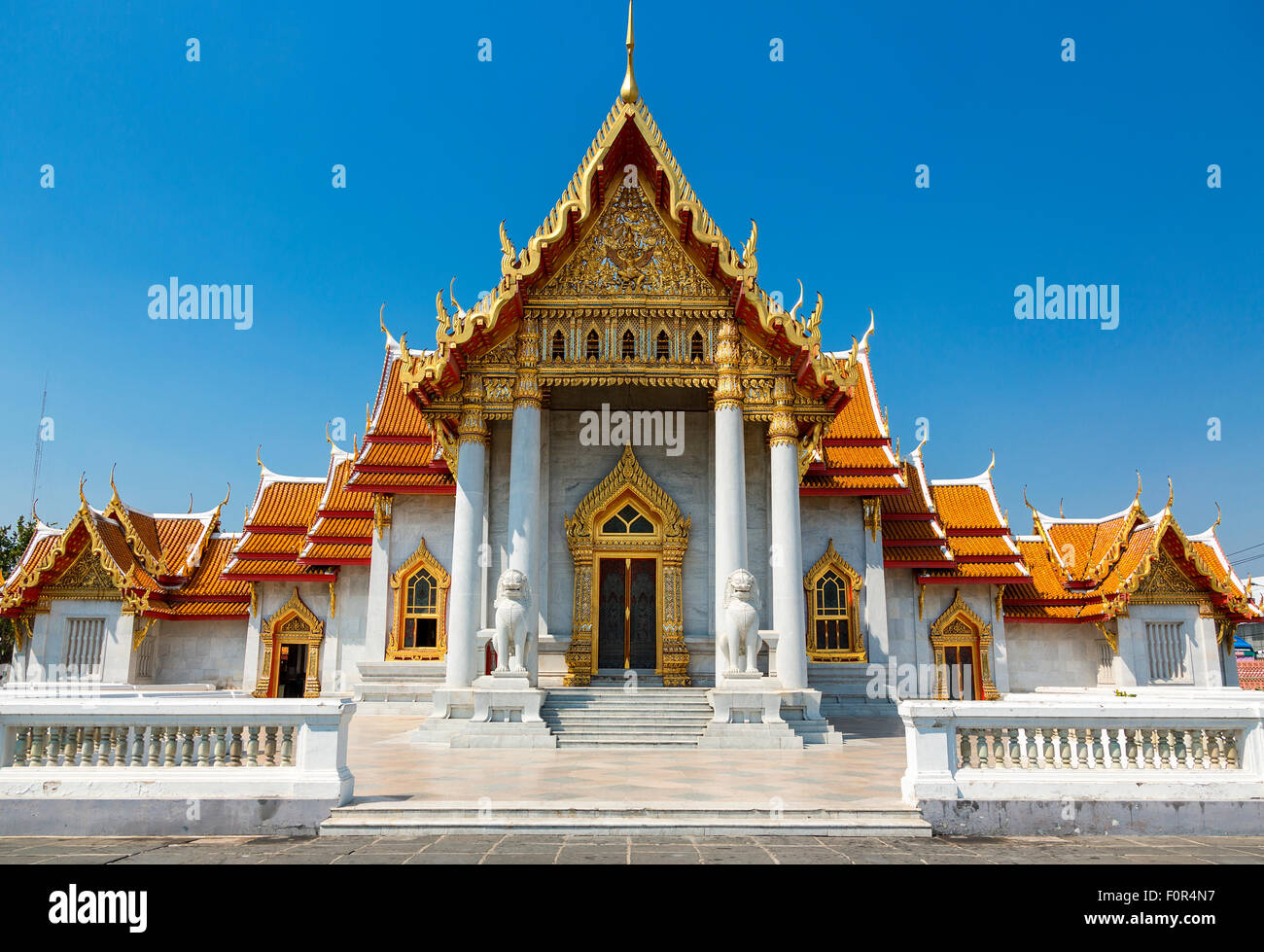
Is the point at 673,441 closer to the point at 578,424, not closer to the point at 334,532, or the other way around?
the point at 578,424

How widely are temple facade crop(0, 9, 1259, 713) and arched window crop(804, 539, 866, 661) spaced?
0.06m

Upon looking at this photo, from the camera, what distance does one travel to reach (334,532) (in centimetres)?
1903

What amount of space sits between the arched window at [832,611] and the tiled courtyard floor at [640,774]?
16.0ft

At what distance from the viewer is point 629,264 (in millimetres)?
14102

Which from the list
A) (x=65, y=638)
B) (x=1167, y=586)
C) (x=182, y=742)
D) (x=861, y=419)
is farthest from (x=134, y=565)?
(x=1167, y=586)

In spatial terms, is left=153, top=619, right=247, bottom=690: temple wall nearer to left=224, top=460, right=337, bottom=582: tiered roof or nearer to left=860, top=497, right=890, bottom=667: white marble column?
left=224, top=460, right=337, bottom=582: tiered roof

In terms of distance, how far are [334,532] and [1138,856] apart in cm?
1648

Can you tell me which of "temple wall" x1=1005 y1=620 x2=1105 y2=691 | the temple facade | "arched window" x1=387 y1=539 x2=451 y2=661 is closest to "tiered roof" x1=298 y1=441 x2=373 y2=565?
the temple facade

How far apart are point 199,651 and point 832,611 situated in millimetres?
15219

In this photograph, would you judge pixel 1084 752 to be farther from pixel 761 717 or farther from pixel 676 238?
pixel 676 238

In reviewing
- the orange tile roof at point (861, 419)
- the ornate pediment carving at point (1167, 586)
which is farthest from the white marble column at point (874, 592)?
the ornate pediment carving at point (1167, 586)

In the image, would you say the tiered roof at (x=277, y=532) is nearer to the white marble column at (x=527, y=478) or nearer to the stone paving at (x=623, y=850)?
the white marble column at (x=527, y=478)

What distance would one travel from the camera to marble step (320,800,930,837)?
6523 millimetres
